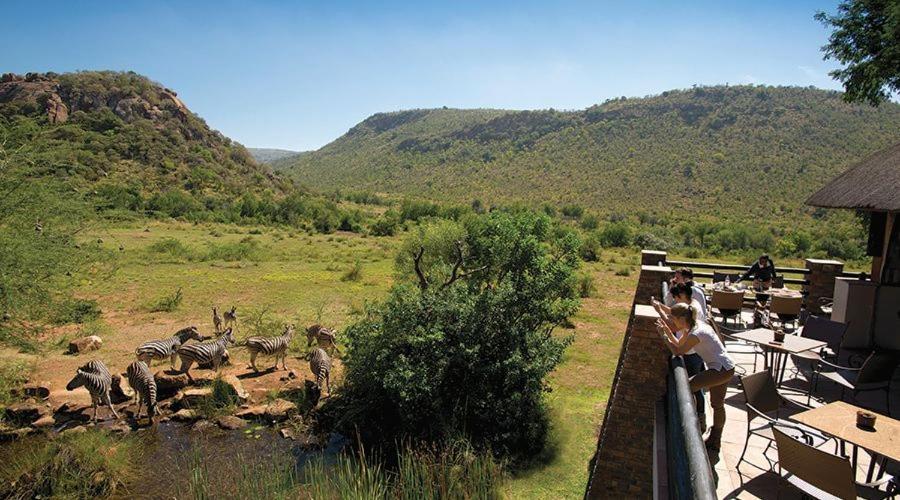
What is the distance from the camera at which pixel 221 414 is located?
992 cm

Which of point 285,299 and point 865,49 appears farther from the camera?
point 285,299

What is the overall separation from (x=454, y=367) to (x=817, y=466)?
622cm

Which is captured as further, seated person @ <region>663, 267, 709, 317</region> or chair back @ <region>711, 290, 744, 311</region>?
chair back @ <region>711, 290, 744, 311</region>

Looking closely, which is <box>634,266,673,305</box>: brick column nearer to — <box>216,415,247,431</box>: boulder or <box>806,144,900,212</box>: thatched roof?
<box>806,144,900,212</box>: thatched roof

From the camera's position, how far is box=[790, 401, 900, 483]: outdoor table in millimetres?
3652

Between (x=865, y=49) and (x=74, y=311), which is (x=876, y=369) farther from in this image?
(x=74, y=311)

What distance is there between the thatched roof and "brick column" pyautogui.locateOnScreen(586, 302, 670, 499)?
18.6 ft

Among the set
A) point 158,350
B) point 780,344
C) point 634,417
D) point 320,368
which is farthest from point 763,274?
point 158,350

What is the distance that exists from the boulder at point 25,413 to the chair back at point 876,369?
12.8 metres

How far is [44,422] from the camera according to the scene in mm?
9461

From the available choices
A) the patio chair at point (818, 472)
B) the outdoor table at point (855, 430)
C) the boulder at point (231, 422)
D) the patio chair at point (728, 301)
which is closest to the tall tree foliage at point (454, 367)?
the boulder at point (231, 422)

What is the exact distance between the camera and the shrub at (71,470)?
7336 millimetres

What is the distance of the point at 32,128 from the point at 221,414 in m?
7.19

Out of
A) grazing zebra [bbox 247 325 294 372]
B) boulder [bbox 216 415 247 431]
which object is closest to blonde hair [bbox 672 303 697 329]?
boulder [bbox 216 415 247 431]
